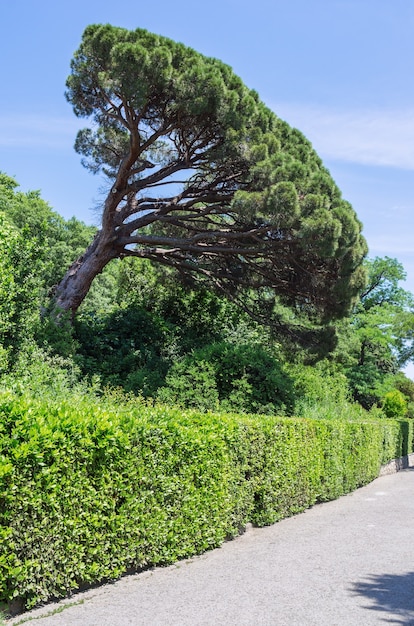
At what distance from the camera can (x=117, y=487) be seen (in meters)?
5.63

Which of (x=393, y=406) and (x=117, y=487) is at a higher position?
(x=393, y=406)

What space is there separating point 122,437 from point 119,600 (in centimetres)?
137

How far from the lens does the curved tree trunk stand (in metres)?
17.1

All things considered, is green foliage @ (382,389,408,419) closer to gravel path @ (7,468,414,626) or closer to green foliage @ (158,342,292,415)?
green foliage @ (158,342,292,415)

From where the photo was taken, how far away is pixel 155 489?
246 inches

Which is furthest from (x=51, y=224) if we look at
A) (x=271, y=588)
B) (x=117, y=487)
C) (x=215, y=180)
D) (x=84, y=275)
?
(x=271, y=588)

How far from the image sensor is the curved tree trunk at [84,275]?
56.0ft

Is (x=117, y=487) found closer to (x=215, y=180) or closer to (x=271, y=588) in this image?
(x=271, y=588)

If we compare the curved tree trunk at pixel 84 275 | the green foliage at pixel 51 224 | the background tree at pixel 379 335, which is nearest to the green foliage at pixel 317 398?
the curved tree trunk at pixel 84 275

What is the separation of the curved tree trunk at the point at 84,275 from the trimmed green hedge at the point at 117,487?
9216mm

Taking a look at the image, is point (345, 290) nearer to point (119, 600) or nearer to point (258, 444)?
point (258, 444)

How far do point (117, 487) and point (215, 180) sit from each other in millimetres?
12342

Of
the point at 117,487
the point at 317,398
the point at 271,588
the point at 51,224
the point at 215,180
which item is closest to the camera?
the point at 271,588

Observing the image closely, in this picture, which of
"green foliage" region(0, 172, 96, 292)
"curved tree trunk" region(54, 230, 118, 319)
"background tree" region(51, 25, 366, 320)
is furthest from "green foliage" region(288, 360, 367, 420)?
"green foliage" region(0, 172, 96, 292)
